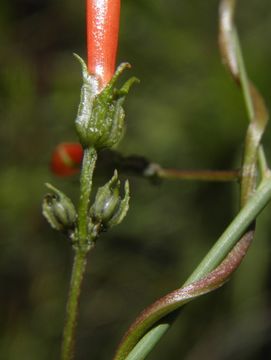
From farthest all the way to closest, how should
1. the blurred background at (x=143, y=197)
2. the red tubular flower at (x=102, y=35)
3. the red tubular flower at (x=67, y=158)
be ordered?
the blurred background at (x=143, y=197)
the red tubular flower at (x=67, y=158)
the red tubular flower at (x=102, y=35)

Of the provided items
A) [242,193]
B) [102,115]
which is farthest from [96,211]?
[242,193]

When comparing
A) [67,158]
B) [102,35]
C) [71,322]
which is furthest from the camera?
[67,158]

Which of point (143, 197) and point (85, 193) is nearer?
point (85, 193)

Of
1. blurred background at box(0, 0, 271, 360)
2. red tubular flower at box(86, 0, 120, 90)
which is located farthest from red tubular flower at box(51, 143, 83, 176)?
blurred background at box(0, 0, 271, 360)

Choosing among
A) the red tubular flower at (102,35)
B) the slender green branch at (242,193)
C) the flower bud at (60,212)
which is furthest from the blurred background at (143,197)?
the flower bud at (60,212)

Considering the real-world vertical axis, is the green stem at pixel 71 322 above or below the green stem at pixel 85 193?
below

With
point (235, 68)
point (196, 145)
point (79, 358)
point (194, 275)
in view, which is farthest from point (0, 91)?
point (194, 275)

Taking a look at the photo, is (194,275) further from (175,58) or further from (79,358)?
(175,58)

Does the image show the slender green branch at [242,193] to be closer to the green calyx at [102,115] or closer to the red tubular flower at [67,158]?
the green calyx at [102,115]

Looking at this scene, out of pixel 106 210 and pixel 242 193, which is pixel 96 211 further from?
pixel 242 193
